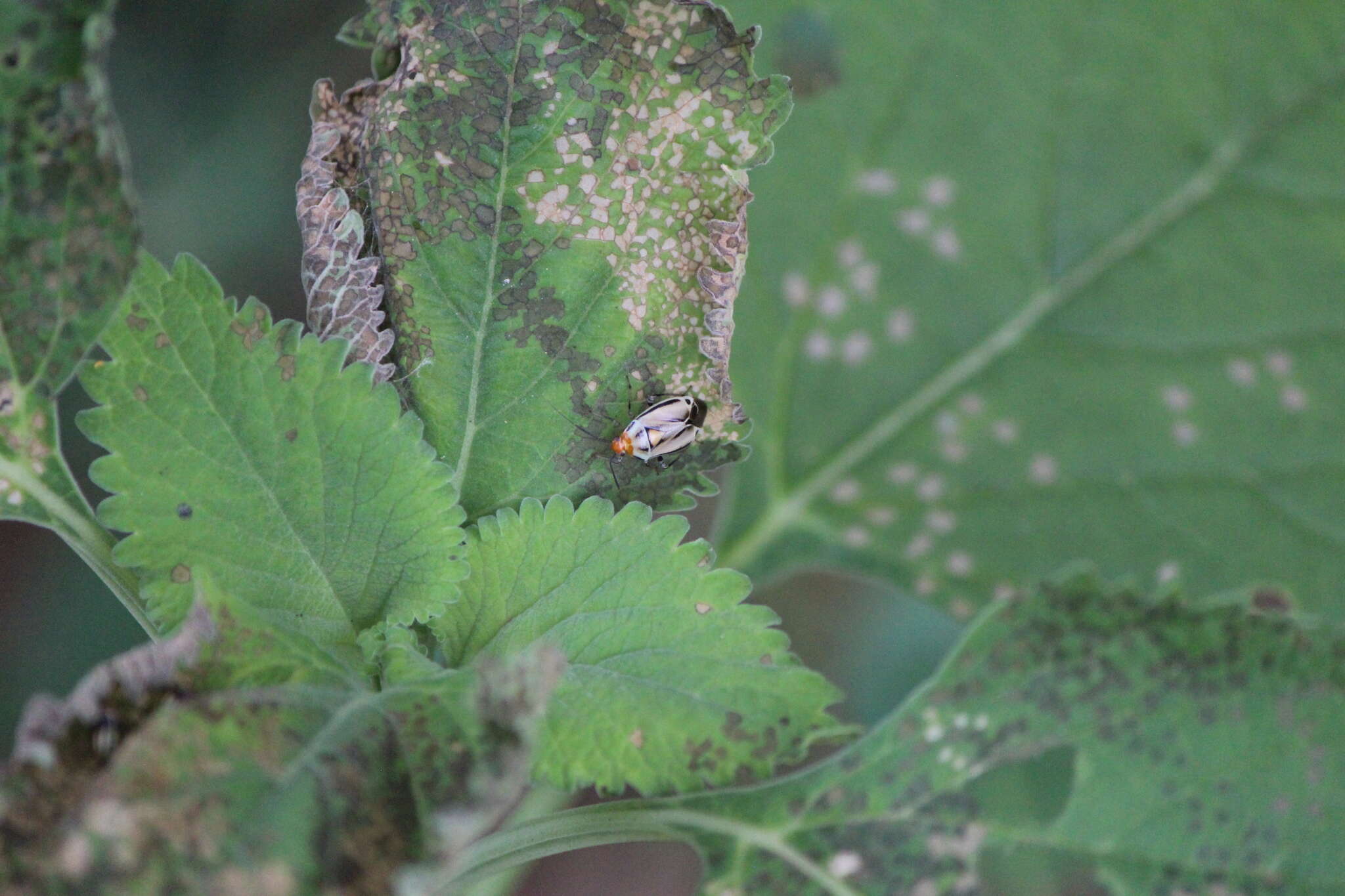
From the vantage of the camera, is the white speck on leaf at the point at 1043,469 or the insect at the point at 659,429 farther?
the white speck on leaf at the point at 1043,469

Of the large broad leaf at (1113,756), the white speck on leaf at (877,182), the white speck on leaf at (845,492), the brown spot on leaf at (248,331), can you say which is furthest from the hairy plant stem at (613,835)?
the white speck on leaf at (877,182)

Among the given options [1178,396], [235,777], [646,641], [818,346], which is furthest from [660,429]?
[1178,396]

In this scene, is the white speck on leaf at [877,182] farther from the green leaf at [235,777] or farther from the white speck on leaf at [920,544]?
the green leaf at [235,777]

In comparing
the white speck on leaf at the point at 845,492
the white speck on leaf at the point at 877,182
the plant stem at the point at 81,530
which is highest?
the white speck on leaf at the point at 877,182

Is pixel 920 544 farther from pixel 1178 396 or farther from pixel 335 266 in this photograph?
pixel 335 266

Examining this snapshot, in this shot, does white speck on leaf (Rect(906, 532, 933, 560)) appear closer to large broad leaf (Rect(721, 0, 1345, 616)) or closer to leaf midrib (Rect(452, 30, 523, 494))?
large broad leaf (Rect(721, 0, 1345, 616))

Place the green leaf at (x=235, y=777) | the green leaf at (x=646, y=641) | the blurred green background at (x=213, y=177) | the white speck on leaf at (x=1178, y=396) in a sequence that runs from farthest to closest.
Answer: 1. the blurred green background at (x=213, y=177)
2. the white speck on leaf at (x=1178, y=396)
3. the green leaf at (x=646, y=641)
4. the green leaf at (x=235, y=777)

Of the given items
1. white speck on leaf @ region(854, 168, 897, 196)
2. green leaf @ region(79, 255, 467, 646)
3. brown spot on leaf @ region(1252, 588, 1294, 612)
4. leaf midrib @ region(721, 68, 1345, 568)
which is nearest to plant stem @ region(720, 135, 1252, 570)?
leaf midrib @ region(721, 68, 1345, 568)
